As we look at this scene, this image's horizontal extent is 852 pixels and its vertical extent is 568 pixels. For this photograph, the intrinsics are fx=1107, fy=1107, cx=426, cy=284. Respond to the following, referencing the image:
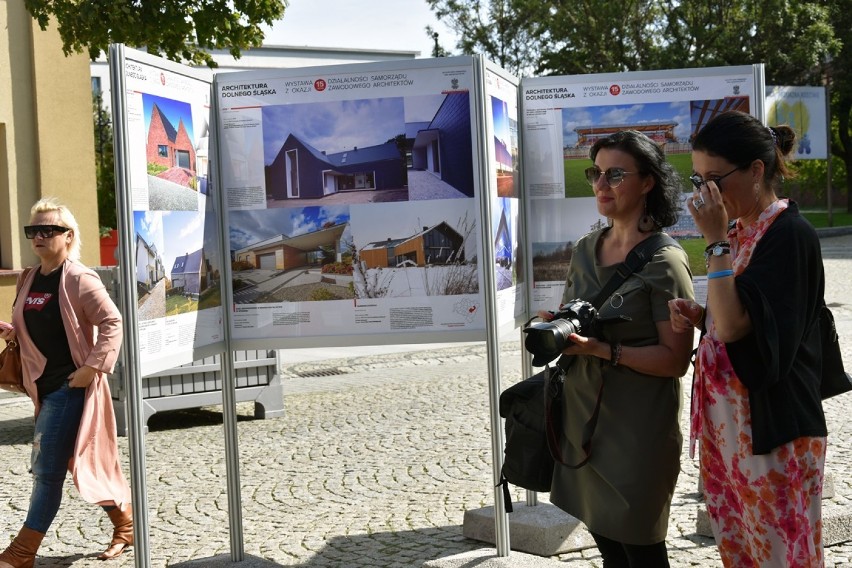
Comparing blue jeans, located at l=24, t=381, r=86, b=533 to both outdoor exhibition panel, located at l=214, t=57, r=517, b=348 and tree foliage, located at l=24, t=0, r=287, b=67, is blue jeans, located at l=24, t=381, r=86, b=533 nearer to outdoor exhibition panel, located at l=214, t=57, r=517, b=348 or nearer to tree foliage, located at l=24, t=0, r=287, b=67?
outdoor exhibition panel, located at l=214, t=57, r=517, b=348

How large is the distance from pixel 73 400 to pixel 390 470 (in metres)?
2.57

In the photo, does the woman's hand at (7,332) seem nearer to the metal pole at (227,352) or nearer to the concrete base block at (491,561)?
the metal pole at (227,352)

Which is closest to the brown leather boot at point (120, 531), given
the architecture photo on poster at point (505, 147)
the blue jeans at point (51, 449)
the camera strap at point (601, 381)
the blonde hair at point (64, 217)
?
the blue jeans at point (51, 449)

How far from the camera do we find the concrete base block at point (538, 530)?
5156mm

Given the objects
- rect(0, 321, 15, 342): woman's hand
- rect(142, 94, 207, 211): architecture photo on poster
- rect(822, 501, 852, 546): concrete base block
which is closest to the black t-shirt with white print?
rect(0, 321, 15, 342): woman's hand

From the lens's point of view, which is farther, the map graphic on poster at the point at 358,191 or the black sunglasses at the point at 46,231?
the black sunglasses at the point at 46,231

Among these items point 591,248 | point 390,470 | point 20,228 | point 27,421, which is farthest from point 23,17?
point 591,248

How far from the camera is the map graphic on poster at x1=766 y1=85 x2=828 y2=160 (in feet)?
114

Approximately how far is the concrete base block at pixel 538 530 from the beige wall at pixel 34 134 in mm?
9872

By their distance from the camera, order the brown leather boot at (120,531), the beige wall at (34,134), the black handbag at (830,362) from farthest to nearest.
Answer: the beige wall at (34,134)
the brown leather boot at (120,531)
the black handbag at (830,362)

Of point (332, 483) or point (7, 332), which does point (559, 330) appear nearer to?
point (7, 332)

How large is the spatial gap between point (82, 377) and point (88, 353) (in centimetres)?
13

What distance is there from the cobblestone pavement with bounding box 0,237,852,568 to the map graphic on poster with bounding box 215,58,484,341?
133cm

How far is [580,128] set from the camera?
5.09 m
